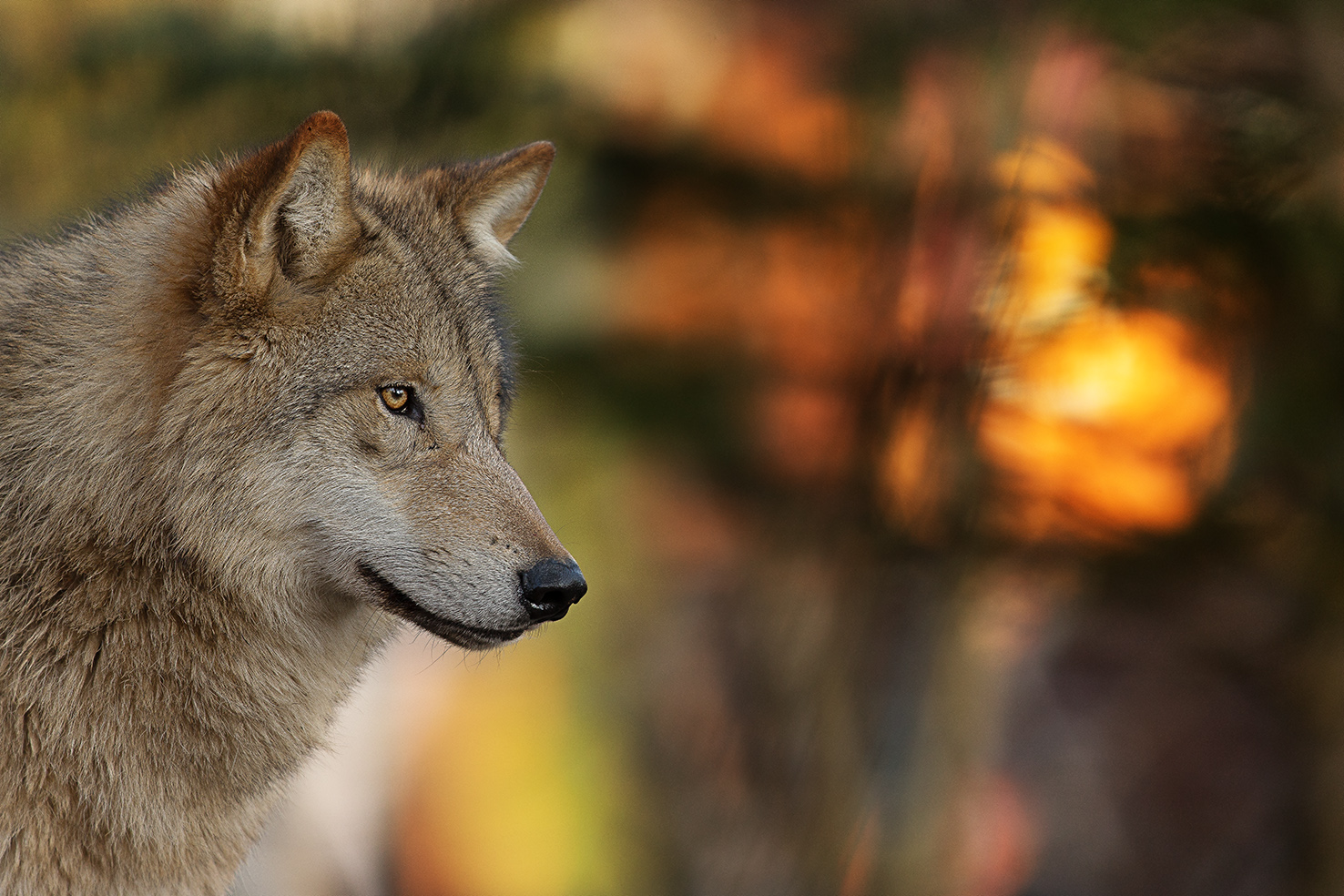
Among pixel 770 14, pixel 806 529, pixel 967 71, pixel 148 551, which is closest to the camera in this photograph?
pixel 148 551

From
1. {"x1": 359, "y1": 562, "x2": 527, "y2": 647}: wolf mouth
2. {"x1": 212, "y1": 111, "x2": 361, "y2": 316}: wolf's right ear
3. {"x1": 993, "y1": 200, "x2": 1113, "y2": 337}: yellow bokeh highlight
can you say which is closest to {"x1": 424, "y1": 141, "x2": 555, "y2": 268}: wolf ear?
{"x1": 212, "y1": 111, "x2": 361, "y2": 316}: wolf's right ear

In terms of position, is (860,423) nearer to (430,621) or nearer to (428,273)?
(428,273)

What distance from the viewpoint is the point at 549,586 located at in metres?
2.37

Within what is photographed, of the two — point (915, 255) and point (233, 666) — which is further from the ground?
point (915, 255)

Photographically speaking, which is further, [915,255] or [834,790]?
[834,790]

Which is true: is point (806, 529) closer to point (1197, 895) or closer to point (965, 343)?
point (965, 343)

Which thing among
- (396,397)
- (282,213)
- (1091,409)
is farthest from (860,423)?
(282,213)

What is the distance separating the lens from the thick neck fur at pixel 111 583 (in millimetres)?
2318

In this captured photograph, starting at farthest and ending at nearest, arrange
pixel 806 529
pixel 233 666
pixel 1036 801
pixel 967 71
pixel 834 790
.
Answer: pixel 1036 801
pixel 806 529
pixel 834 790
pixel 967 71
pixel 233 666

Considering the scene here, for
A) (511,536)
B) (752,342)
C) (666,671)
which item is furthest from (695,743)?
(511,536)

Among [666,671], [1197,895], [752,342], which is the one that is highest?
[752,342]

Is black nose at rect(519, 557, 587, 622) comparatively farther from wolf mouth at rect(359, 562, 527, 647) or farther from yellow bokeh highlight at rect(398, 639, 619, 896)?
yellow bokeh highlight at rect(398, 639, 619, 896)

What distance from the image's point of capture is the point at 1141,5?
4215 millimetres

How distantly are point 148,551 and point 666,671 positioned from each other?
5.24 m
